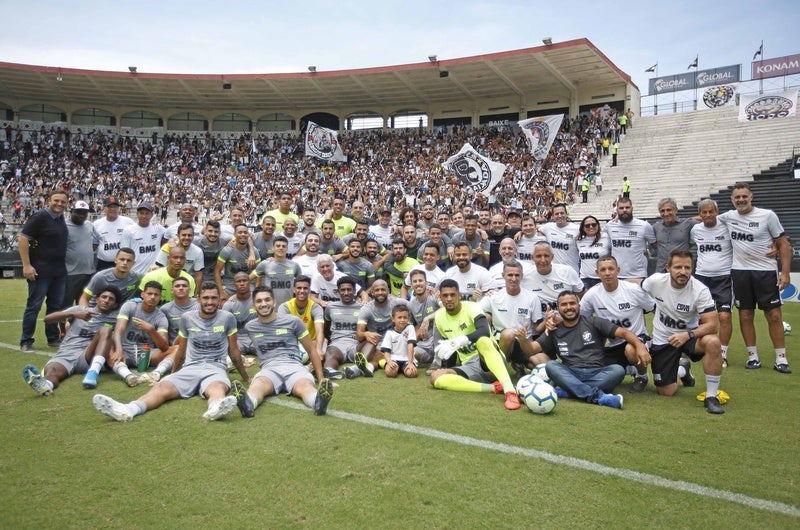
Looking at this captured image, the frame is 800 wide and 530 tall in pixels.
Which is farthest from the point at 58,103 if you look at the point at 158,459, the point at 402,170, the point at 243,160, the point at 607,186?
the point at 158,459

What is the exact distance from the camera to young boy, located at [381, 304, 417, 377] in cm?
676

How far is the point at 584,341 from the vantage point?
5.80 metres

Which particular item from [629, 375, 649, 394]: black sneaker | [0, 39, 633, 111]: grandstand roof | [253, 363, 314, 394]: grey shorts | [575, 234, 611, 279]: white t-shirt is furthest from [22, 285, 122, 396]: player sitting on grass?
[0, 39, 633, 111]: grandstand roof

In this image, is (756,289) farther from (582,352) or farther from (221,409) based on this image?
(221,409)

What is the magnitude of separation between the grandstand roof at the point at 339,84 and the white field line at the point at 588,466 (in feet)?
91.5

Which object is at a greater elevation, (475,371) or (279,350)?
(279,350)

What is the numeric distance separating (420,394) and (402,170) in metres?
28.8

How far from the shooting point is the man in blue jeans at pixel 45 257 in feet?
25.5

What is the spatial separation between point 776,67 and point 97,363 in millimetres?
43618

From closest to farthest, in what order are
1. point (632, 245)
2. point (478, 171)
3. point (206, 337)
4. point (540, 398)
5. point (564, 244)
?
point (540, 398), point (206, 337), point (632, 245), point (564, 244), point (478, 171)

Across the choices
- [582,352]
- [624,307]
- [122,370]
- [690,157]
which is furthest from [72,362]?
[690,157]

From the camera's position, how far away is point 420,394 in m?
5.80

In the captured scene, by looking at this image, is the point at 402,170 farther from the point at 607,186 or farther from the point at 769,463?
the point at 769,463

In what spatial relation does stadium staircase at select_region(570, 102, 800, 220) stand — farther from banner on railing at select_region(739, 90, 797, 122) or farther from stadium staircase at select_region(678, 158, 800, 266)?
banner on railing at select_region(739, 90, 797, 122)
